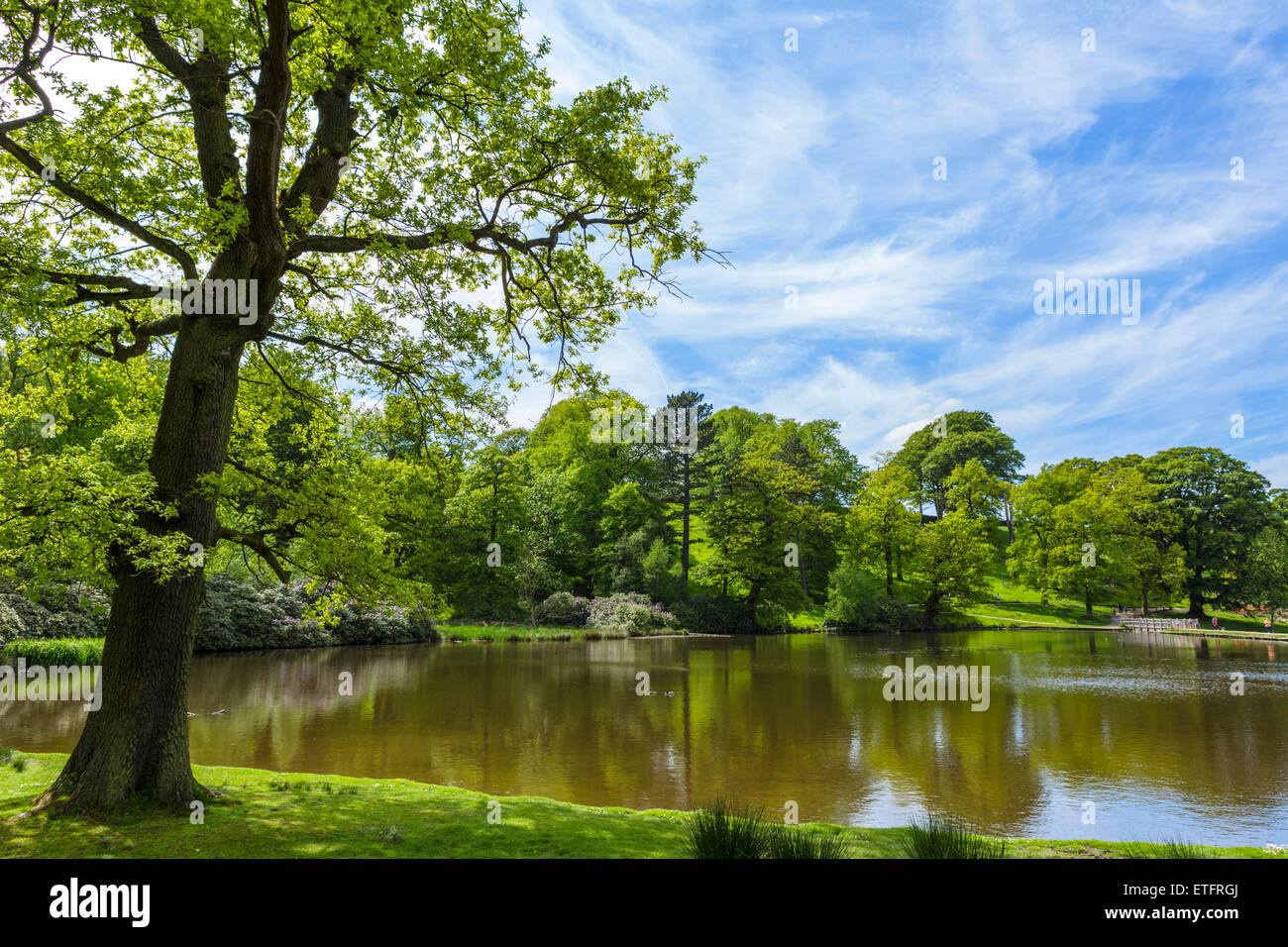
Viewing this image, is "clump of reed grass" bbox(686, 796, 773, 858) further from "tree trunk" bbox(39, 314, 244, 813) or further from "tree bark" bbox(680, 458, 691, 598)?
"tree bark" bbox(680, 458, 691, 598)

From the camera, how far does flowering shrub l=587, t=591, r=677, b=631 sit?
38.5 metres

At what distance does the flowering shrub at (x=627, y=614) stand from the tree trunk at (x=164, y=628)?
3207 centimetres

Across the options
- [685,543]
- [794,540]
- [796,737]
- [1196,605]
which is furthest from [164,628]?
[1196,605]

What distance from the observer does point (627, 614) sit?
128 feet

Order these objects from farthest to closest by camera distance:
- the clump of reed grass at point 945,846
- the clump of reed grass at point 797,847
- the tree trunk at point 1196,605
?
the tree trunk at point 1196,605 → the clump of reed grass at point 945,846 → the clump of reed grass at point 797,847

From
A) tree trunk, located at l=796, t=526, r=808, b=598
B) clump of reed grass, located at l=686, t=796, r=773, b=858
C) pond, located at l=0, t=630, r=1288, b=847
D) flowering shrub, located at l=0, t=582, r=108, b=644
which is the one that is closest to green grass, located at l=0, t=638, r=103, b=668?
flowering shrub, located at l=0, t=582, r=108, b=644

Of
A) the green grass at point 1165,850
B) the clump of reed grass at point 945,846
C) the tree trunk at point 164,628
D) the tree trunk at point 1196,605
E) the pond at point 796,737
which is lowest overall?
the tree trunk at point 1196,605

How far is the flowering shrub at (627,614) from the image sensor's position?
38500mm

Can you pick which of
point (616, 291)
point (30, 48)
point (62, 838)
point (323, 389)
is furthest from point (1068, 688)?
point (30, 48)

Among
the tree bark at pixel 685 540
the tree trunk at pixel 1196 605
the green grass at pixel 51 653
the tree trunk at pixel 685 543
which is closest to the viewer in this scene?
the green grass at pixel 51 653

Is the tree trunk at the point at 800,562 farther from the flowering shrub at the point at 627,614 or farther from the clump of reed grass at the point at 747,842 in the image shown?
the clump of reed grass at the point at 747,842

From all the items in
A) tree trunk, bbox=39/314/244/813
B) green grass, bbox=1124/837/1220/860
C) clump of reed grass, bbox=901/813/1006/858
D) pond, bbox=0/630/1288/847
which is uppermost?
tree trunk, bbox=39/314/244/813

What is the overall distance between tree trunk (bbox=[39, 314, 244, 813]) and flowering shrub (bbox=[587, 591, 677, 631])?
3207cm

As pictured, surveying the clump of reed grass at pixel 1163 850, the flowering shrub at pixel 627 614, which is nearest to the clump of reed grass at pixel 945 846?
the clump of reed grass at pixel 1163 850
